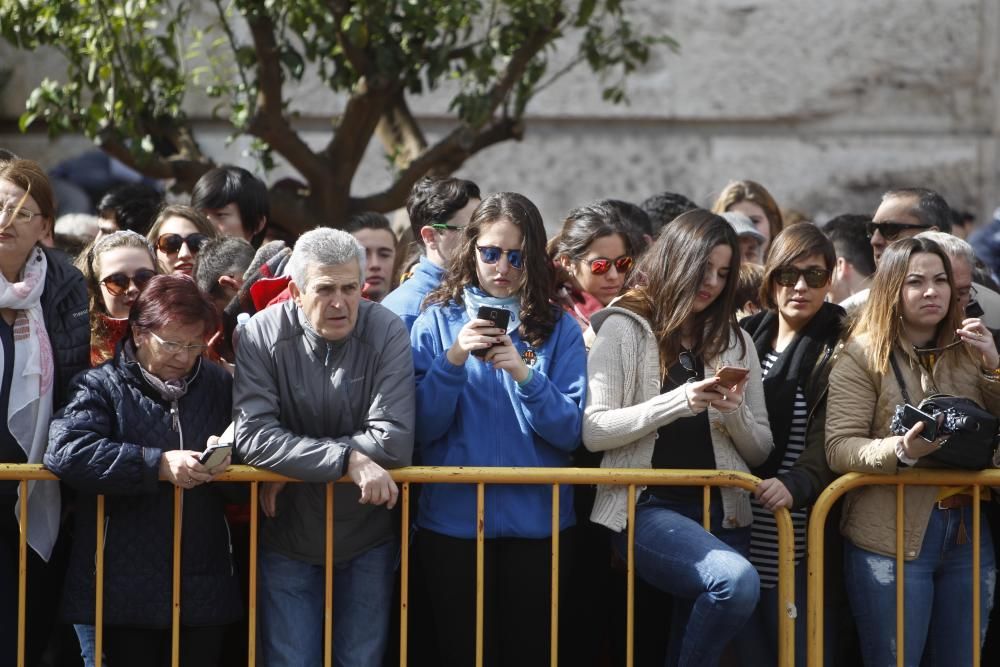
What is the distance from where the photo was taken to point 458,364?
4762 mm

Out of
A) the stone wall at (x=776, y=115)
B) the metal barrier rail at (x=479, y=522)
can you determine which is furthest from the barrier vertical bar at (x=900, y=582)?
the stone wall at (x=776, y=115)

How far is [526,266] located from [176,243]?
5.66 feet

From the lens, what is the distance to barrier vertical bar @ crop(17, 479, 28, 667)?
15.4 feet

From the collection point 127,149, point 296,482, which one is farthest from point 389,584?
point 127,149

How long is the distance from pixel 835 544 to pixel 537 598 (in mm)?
1154

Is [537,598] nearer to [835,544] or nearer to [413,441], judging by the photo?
[413,441]

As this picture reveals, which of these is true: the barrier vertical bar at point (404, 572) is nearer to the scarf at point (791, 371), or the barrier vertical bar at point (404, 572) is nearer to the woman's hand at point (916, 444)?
the scarf at point (791, 371)

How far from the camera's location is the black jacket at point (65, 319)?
488cm

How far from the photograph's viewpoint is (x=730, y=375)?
461 centimetres

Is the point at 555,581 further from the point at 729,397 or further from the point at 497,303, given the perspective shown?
the point at 497,303

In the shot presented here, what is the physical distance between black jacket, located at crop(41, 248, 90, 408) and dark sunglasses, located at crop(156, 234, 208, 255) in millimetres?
Answer: 918

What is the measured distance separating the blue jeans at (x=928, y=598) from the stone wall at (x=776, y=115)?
573 cm

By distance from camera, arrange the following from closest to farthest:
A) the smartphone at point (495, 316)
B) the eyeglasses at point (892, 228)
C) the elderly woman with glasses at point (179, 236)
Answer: the smartphone at point (495, 316) → the elderly woman with glasses at point (179, 236) → the eyeglasses at point (892, 228)

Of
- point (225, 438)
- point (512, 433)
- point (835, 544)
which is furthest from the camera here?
point (835, 544)
